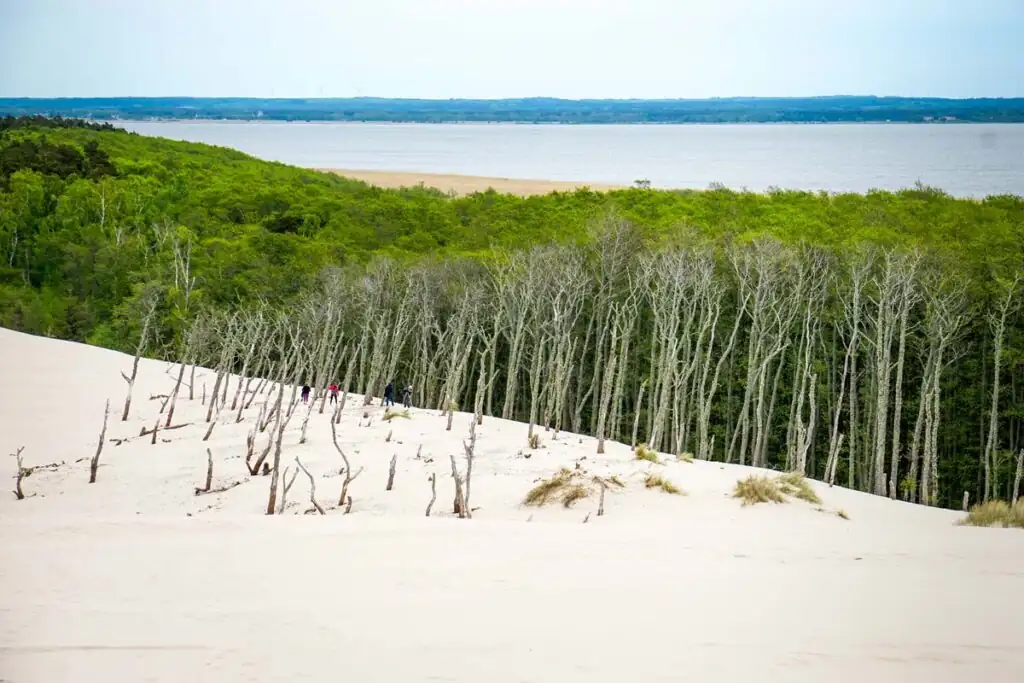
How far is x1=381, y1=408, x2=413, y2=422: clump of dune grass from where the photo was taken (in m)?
35.5

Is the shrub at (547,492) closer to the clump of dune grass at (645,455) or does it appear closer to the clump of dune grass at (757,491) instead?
the clump of dune grass at (757,491)

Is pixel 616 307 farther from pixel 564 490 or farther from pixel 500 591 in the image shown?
pixel 500 591

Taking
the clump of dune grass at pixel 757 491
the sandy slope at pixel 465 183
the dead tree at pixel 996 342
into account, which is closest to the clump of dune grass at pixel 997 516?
the clump of dune grass at pixel 757 491

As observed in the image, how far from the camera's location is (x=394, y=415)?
118ft

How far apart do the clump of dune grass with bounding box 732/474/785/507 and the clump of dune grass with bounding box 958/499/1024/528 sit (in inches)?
169

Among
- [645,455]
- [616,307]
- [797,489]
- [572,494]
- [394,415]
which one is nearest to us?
[572,494]

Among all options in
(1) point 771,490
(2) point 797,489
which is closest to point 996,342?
(2) point 797,489

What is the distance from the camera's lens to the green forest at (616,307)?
3750cm

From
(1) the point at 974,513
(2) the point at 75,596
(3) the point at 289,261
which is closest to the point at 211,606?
(2) the point at 75,596

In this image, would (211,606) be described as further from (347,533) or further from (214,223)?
(214,223)

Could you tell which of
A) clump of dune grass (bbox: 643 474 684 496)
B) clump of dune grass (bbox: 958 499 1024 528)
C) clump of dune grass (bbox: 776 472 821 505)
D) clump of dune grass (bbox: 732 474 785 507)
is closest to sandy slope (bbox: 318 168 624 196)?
clump of dune grass (bbox: 643 474 684 496)

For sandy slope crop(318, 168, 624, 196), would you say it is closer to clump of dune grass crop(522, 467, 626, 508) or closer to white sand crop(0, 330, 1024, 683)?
clump of dune grass crop(522, 467, 626, 508)

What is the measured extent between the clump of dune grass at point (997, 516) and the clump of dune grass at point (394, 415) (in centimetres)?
1973

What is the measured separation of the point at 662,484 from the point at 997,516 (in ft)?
25.9
